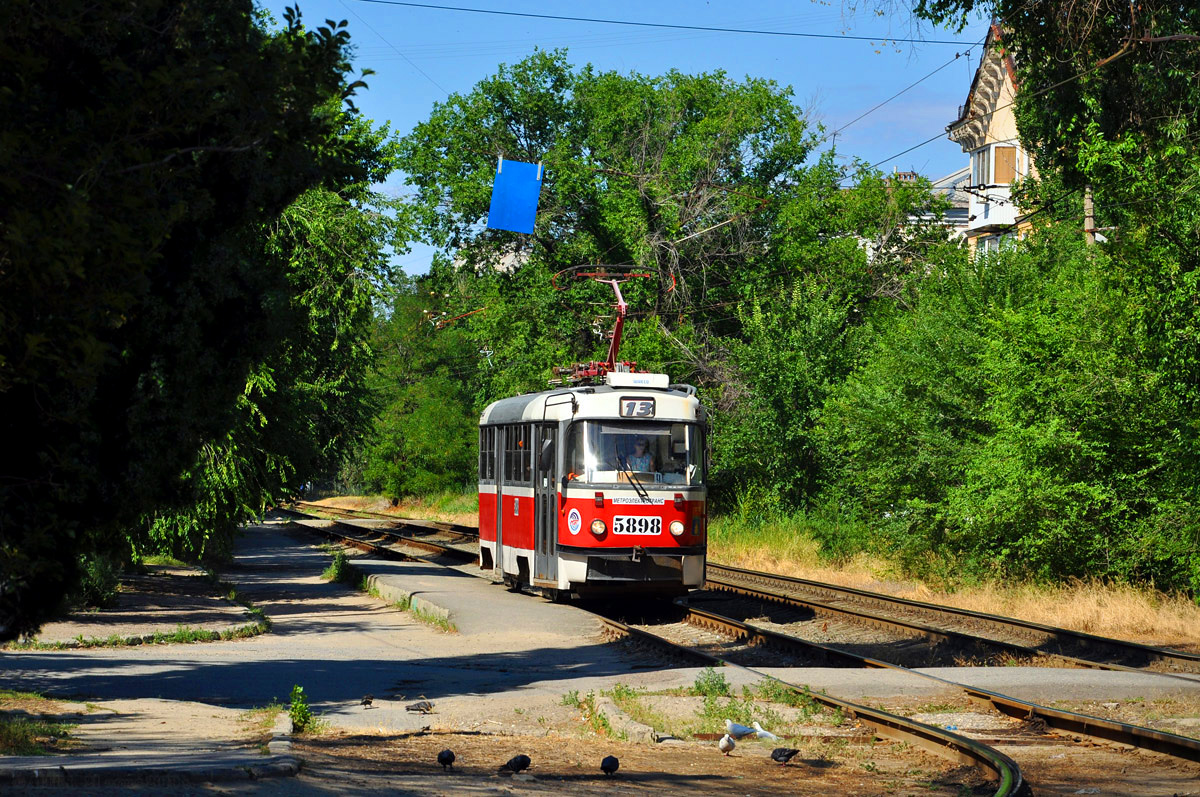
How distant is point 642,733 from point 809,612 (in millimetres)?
10194

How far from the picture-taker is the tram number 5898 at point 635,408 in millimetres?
19125

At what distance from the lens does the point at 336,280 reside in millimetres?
24297

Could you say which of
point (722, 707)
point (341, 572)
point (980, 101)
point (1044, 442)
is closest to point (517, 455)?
point (341, 572)

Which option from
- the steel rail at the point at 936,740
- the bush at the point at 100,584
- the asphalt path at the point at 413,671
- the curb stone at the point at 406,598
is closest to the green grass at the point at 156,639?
the asphalt path at the point at 413,671

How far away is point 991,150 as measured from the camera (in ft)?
178

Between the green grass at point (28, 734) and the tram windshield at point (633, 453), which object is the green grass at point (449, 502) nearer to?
the tram windshield at point (633, 453)

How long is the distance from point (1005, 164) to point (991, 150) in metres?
0.86

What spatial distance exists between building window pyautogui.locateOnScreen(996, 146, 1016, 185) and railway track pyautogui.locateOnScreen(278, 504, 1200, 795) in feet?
119

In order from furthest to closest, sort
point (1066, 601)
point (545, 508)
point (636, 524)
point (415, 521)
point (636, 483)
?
point (415, 521) → point (545, 508) → point (1066, 601) → point (636, 483) → point (636, 524)

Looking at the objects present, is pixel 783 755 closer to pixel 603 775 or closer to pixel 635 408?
pixel 603 775

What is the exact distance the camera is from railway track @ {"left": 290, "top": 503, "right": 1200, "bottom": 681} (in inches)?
573

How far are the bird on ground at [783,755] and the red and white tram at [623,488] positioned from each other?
30.4ft

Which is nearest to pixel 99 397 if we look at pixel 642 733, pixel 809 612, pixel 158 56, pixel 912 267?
pixel 158 56

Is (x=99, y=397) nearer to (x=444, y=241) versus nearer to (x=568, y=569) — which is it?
(x=568, y=569)
